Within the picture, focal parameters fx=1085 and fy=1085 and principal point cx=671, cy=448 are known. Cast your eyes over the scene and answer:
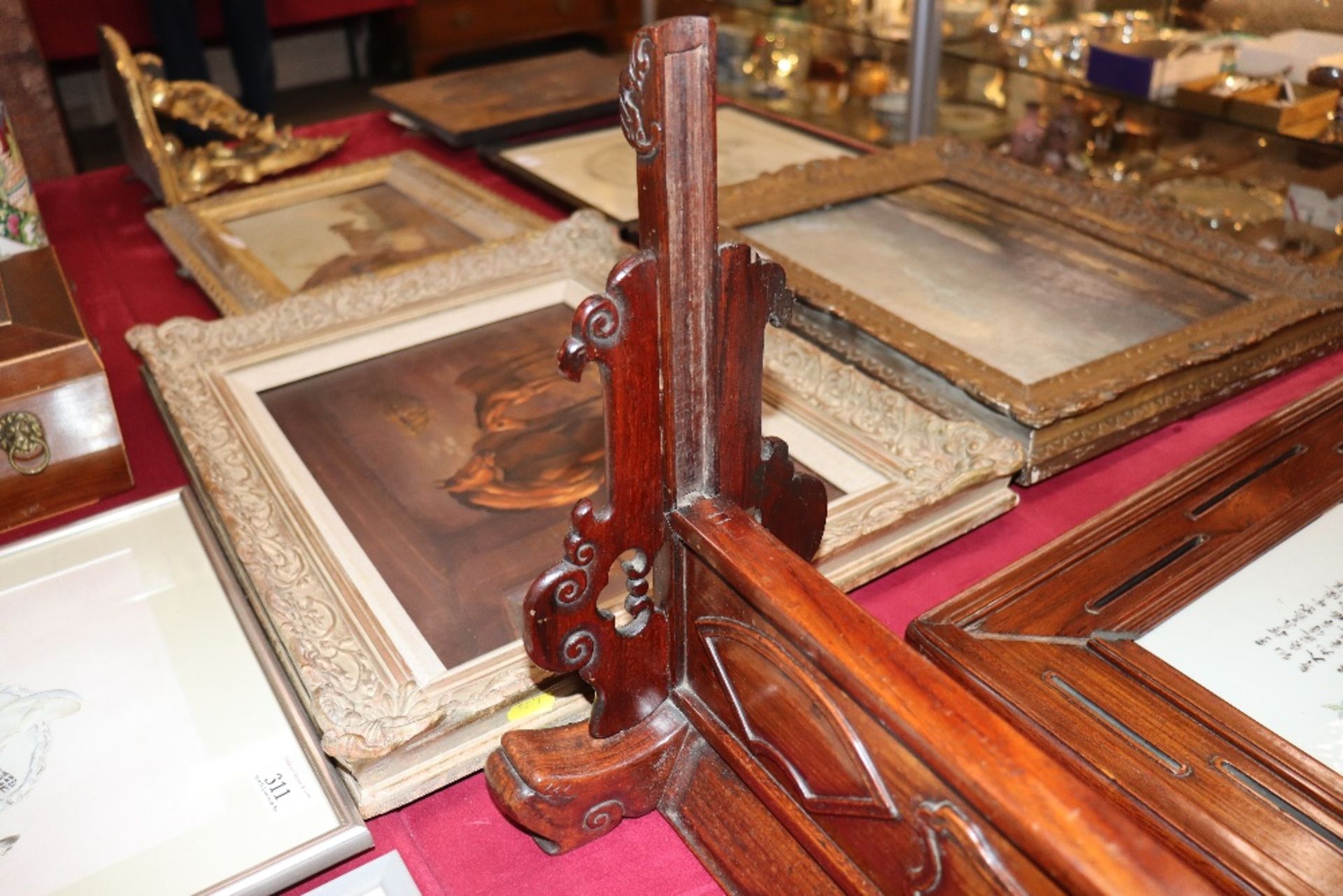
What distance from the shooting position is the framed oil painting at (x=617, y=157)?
213 centimetres

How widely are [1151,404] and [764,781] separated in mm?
841

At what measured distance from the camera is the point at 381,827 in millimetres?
1004

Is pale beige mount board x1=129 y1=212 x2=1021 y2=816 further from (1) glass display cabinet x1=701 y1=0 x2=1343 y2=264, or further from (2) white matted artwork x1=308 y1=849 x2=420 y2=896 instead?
(1) glass display cabinet x1=701 y1=0 x2=1343 y2=264

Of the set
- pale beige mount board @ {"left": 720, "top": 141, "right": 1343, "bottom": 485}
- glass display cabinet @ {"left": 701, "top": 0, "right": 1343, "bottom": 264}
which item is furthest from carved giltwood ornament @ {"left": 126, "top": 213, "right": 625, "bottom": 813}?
glass display cabinet @ {"left": 701, "top": 0, "right": 1343, "bottom": 264}

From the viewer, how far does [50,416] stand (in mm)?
1354

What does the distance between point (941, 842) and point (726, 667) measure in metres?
0.25

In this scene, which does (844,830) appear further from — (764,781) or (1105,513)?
(1105,513)

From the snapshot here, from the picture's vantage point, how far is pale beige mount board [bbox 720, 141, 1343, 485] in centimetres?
139

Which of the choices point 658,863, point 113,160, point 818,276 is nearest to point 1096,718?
point 658,863

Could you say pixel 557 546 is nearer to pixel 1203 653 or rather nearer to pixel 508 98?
pixel 1203 653

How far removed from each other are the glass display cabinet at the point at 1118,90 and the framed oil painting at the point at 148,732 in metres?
1.71

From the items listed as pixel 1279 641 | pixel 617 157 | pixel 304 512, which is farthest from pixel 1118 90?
pixel 304 512

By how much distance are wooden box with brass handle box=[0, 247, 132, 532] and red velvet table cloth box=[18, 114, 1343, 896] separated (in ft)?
0.12

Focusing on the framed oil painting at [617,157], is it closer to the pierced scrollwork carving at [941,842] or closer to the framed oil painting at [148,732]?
the framed oil painting at [148,732]
